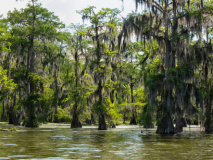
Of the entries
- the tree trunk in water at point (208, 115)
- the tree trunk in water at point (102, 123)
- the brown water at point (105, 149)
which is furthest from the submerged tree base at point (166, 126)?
the tree trunk in water at point (102, 123)

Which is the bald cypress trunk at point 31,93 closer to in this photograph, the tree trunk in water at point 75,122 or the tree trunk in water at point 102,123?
the tree trunk in water at point 75,122

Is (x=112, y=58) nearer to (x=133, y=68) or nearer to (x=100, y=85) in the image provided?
(x=100, y=85)

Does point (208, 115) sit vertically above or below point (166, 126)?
above

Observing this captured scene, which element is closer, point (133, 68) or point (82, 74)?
point (82, 74)

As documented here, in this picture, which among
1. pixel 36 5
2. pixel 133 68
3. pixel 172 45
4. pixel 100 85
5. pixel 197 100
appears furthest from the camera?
pixel 133 68

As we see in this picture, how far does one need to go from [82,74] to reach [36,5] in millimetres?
9183

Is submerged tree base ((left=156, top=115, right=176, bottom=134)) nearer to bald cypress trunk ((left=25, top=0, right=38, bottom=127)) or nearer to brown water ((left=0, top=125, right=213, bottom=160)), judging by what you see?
brown water ((left=0, top=125, right=213, bottom=160))

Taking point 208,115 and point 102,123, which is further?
point 102,123

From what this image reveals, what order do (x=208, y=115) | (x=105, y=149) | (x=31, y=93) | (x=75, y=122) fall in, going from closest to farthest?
(x=105, y=149)
(x=208, y=115)
(x=31, y=93)
(x=75, y=122)

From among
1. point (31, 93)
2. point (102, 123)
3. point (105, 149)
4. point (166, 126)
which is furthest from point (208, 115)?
point (31, 93)

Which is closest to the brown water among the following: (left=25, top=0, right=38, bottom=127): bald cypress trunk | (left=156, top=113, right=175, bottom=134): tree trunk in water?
(left=156, top=113, right=175, bottom=134): tree trunk in water

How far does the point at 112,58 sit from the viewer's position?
113 ft

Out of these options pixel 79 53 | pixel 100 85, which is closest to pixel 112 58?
pixel 100 85

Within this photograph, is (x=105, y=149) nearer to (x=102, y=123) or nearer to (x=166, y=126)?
(x=166, y=126)
